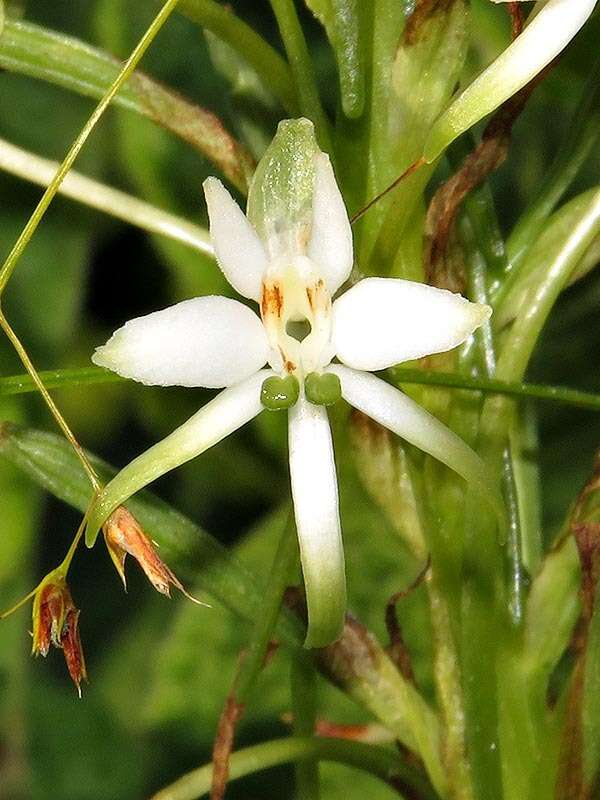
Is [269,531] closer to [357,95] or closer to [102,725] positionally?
[102,725]

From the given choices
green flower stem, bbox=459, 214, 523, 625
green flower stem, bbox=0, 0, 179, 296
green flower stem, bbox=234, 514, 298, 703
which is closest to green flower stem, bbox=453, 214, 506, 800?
green flower stem, bbox=459, 214, 523, 625

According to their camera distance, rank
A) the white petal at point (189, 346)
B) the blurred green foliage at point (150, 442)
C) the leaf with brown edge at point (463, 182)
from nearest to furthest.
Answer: the white petal at point (189, 346)
the leaf with brown edge at point (463, 182)
the blurred green foliage at point (150, 442)

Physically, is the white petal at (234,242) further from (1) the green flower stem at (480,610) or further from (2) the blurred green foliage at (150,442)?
(2) the blurred green foliage at (150,442)

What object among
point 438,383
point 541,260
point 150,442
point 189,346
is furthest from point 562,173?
point 150,442

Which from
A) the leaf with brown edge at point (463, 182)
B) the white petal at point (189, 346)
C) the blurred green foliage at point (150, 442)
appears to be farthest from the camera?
the blurred green foliage at point (150, 442)

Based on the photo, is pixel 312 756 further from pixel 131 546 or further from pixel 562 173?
pixel 562 173

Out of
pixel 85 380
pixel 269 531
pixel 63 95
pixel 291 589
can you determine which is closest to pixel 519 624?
pixel 291 589

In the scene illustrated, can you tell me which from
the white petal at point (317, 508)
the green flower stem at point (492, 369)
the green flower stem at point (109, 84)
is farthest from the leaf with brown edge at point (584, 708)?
the green flower stem at point (109, 84)
